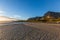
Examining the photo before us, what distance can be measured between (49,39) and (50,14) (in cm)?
15799

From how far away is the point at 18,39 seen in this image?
8.79 meters

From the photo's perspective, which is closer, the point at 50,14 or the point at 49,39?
the point at 49,39

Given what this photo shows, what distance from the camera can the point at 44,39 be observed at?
884 cm

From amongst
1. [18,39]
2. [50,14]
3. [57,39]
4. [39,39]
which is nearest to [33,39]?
[39,39]

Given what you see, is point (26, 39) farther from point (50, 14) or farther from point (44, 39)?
point (50, 14)

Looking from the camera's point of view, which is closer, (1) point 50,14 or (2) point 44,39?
(2) point 44,39

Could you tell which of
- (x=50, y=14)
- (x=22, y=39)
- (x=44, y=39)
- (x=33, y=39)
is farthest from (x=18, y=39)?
(x=50, y=14)

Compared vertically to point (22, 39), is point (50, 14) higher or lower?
higher

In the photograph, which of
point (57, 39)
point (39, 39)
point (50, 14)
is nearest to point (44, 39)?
point (39, 39)

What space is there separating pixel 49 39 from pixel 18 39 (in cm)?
270

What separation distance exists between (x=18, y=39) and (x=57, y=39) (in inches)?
134

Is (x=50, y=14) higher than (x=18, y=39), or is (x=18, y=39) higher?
(x=50, y=14)

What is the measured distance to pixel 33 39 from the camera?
8.87 m

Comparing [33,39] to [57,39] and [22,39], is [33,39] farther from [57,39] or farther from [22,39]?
[57,39]
